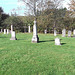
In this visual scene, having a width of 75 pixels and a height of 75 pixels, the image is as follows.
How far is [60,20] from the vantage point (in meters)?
33.2

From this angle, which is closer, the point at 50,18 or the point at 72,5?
the point at 72,5

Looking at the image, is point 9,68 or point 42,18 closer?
point 9,68

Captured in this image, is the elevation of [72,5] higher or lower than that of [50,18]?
higher

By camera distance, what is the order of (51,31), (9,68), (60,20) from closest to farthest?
(9,68) → (60,20) → (51,31)

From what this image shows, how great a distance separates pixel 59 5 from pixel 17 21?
14.7 meters

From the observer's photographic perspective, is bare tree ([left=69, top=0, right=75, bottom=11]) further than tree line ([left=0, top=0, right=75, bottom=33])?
No

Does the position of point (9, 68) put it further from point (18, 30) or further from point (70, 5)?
point (18, 30)

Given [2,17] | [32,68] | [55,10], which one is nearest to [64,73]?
[32,68]

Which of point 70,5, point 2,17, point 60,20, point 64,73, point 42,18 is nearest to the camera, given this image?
point 64,73

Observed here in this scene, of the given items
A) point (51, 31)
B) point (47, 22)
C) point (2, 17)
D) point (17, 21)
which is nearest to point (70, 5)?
point (47, 22)

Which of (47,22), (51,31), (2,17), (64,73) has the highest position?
(2,17)

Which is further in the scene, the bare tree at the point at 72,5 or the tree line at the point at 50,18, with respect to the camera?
the tree line at the point at 50,18

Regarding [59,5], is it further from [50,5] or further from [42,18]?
[42,18]

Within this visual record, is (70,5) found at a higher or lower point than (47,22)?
higher
